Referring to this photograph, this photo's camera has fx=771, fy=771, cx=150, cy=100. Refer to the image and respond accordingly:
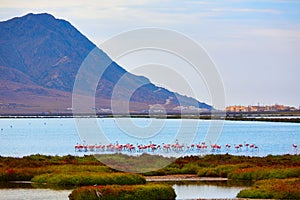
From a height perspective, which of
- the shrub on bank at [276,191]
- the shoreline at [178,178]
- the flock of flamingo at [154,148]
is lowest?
the shrub on bank at [276,191]

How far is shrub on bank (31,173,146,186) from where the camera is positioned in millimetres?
42594

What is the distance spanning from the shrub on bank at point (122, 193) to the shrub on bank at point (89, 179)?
449cm

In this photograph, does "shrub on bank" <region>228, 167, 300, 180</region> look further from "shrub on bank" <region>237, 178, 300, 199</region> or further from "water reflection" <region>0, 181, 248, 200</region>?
"shrub on bank" <region>237, 178, 300, 199</region>

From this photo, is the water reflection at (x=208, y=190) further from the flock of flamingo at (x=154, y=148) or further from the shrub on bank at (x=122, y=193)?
the flock of flamingo at (x=154, y=148)

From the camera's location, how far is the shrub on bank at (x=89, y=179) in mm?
42594

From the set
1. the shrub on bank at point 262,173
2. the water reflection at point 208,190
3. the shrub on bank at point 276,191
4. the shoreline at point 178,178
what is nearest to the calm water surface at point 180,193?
the water reflection at point 208,190

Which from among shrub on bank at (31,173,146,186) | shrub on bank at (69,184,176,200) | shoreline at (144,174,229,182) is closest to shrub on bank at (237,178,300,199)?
shrub on bank at (69,184,176,200)

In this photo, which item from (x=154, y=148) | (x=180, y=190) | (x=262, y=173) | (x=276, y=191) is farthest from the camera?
(x=154, y=148)

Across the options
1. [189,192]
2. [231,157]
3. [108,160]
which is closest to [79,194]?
[189,192]

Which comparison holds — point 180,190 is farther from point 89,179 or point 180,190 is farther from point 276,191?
point 276,191

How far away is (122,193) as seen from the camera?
35844 mm

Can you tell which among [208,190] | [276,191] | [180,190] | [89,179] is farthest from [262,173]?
[89,179]

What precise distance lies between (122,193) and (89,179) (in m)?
7.95

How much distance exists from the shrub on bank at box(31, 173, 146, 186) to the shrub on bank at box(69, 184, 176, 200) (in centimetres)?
449
